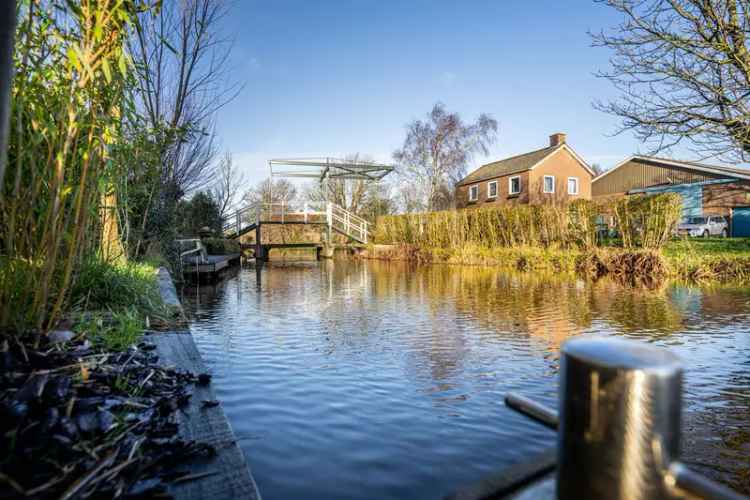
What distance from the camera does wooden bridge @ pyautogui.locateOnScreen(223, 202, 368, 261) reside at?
2050cm

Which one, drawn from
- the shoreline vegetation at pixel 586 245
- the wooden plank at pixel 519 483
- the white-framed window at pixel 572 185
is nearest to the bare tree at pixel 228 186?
the shoreline vegetation at pixel 586 245

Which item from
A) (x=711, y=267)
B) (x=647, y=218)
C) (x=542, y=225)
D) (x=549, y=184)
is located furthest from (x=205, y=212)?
Result: (x=549, y=184)

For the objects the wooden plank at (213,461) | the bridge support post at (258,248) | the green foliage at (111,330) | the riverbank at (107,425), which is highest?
the bridge support post at (258,248)

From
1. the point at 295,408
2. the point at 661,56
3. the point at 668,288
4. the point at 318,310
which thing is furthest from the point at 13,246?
the point at 661,56

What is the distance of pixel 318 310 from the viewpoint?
20.8 ft

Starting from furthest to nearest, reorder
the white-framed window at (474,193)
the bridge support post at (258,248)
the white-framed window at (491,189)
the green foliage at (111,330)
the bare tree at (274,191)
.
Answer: the bare tree at (274,191)
the white-framed window at (474,193)
the white-framed window at (491,189)
the bridge support post at (258,248)
the green foliage at (111,330)

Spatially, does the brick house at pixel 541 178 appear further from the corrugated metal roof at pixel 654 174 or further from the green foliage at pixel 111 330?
the green foliage at pixel 111 330

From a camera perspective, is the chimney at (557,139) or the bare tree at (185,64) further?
the chimney at (557,139)

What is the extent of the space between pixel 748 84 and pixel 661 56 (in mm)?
1441

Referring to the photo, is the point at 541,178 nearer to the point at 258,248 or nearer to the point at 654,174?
the point at 654,174

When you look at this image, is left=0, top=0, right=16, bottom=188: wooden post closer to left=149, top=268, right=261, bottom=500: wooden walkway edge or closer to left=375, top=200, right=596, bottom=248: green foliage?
left=149, top=268, right=261, bottom=500: wooden walkway edge

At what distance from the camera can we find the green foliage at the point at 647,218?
10.6 meters

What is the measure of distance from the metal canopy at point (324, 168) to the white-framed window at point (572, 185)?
12.4 metres

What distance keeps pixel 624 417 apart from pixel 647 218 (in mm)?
12171
